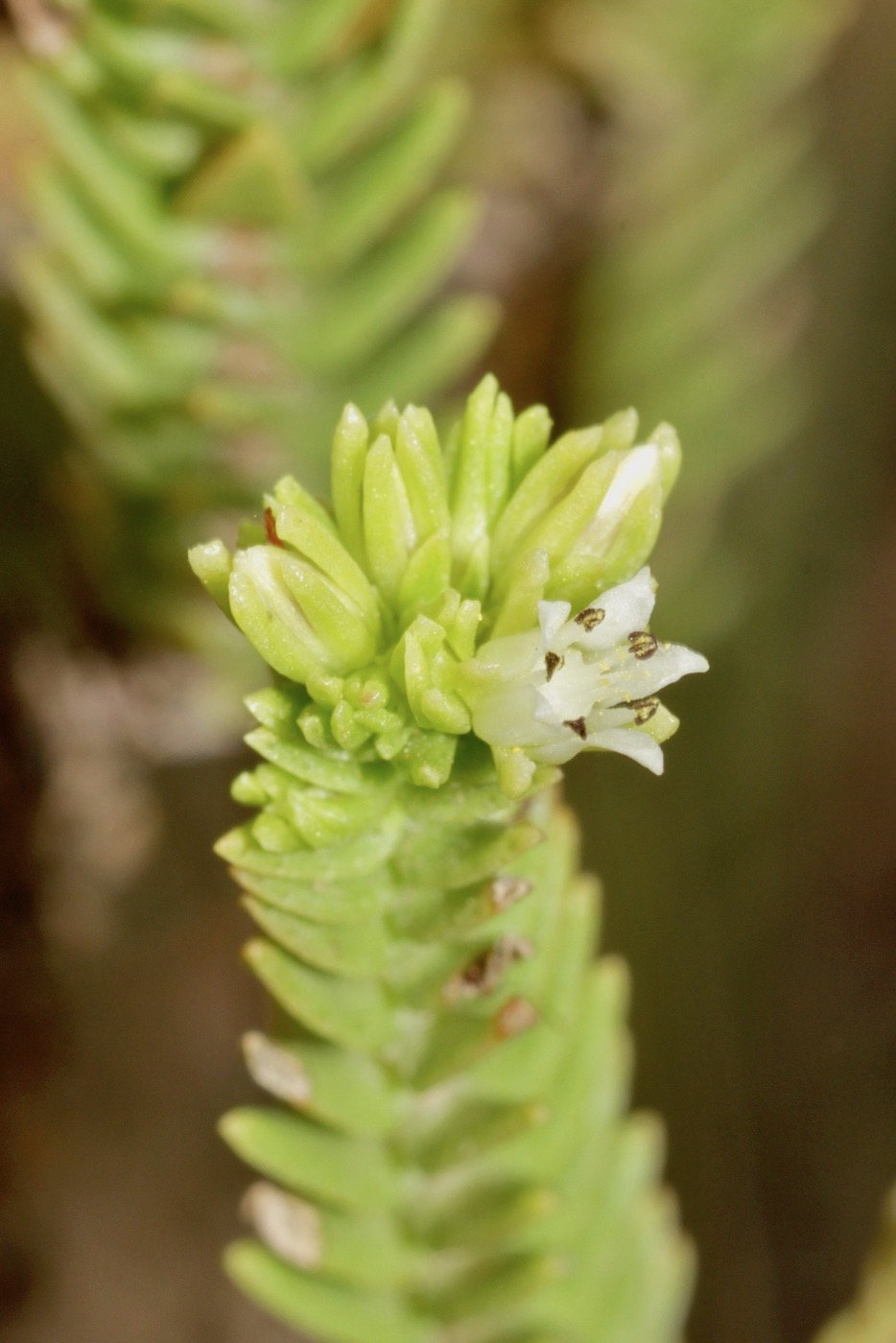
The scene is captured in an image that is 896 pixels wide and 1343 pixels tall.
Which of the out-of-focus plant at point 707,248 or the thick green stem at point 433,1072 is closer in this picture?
the thick green stem at point 433,1072

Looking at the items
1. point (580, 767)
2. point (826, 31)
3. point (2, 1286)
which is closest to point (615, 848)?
point (580, 767)

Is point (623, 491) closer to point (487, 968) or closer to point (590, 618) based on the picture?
point (590, 618)

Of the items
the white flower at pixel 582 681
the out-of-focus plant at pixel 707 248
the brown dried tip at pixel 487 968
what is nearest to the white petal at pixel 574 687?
the white flower at pixel 582 681

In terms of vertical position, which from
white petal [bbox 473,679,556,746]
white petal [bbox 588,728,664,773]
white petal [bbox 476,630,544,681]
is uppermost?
white petal [bbox 476,630,544,681]

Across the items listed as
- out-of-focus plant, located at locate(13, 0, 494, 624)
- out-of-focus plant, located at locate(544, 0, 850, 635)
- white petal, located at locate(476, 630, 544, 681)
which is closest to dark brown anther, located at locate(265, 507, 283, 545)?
white petal, located at locate(476, 630, 544, 681)

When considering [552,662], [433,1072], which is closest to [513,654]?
[552,662]

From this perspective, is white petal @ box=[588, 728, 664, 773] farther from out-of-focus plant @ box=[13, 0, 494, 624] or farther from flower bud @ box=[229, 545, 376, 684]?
out-of-focus plant @ box=[13, 0, 494, 624]

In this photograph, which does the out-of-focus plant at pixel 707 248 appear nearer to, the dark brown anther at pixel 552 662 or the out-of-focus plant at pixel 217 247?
the out-of-focus plant at pixel 217 247
